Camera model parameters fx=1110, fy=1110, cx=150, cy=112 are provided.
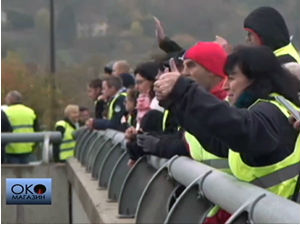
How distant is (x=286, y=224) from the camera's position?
4031 millimetres

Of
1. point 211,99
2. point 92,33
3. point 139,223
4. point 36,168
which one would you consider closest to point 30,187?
point 139,223

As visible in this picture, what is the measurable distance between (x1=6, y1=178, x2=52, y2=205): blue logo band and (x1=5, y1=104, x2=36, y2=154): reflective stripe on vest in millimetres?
9794

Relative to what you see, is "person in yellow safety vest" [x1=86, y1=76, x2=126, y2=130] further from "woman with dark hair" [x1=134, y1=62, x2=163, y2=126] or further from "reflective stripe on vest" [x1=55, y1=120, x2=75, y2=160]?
"reflective stripe on vest" [x1=55, y1=120, x2=75, y2=160]

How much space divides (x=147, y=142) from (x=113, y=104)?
542cm

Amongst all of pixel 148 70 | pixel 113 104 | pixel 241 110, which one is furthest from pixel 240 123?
pixel 113 104

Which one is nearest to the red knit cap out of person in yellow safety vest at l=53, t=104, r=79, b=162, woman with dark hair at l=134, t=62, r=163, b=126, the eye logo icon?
the eye logo icon

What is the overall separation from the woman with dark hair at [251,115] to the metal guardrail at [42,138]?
12.2m

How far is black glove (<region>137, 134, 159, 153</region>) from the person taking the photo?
7281 millimetres

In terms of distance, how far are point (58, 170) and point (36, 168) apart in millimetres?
382

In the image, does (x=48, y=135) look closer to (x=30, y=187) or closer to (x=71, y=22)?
(x=30, y=187)

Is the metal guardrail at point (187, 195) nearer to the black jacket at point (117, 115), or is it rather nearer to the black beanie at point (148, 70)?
the black beanie at point (148, 70)

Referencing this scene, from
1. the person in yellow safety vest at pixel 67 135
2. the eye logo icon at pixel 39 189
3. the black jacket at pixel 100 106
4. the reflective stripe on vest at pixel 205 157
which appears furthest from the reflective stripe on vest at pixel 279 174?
the person in yellow safety vest at pixel 67 135

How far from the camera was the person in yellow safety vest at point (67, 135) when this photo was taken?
62.1 feet

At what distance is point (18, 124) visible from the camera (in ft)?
60.9
